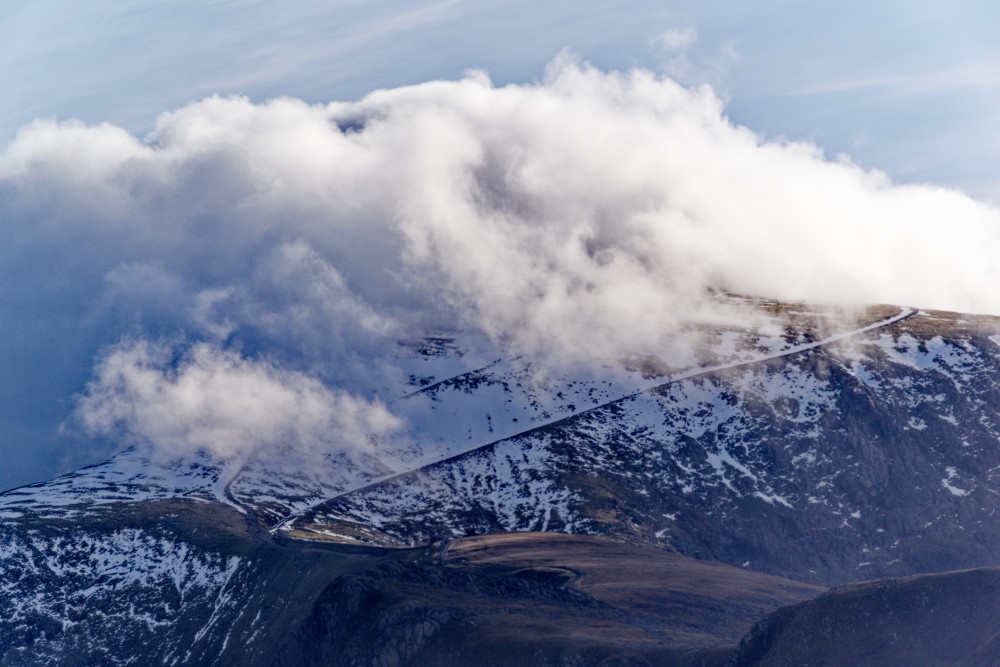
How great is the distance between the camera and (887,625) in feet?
490

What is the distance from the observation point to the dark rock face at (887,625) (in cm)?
14438

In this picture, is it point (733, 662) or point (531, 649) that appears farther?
point (531, 649)

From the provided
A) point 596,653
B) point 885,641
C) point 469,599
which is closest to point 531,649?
point 596,653

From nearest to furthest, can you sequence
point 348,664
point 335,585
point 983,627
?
point 983,627 < point 348,664 < point 335,585

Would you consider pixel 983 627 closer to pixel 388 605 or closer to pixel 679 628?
pixel 679 628

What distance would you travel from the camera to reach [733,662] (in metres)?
152

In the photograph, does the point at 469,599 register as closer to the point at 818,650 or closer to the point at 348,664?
the point at 348,664

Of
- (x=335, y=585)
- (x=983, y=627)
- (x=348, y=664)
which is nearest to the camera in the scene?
(x=983, y=627)

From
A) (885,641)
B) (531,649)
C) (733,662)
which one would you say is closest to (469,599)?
(531,649)

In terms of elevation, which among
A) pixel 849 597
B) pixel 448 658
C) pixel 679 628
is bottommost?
pixel 679 628

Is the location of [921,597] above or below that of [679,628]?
above

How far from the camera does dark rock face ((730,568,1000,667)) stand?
474 ft

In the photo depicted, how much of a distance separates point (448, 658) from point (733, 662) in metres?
37.4

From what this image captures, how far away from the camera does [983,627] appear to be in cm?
14325
